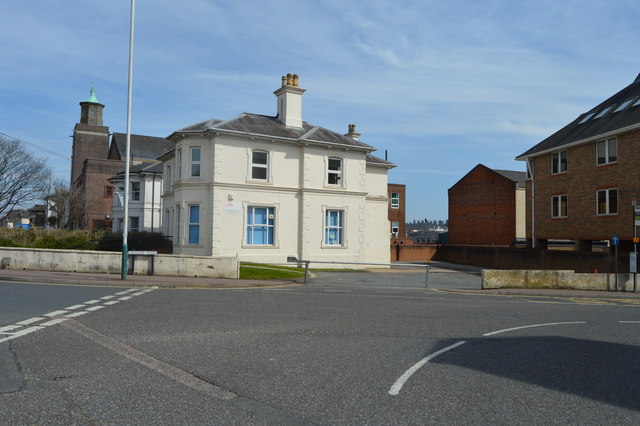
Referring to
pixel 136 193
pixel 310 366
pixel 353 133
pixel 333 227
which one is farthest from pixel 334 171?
pixel 310 366

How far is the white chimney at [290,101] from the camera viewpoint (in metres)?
31.5

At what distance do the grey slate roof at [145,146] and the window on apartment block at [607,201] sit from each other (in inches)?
2294

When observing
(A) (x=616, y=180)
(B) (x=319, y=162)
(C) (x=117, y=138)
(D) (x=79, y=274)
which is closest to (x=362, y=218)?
(B) (x=319, y=162)

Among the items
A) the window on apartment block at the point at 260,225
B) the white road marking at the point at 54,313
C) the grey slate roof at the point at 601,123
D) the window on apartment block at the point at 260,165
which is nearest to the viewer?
the white road marking at the point at 54,313

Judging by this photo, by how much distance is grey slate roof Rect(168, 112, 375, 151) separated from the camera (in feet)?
93.3

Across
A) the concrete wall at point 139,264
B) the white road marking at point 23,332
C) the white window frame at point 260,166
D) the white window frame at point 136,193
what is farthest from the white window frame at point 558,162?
the white window frame at point 136,193

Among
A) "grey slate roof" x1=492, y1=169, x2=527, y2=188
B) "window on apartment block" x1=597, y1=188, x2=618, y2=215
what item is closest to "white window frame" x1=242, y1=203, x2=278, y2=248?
"window on apartment block" x1=597, y1=188, x2=618, y2=215

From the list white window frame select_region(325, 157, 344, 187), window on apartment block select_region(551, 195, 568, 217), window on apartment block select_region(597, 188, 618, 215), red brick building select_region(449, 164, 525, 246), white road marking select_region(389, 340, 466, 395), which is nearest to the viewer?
white road marking select_region(389, 340, 466, 395)

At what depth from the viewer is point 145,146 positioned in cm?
7531

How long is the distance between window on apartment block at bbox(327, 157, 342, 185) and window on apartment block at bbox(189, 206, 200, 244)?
7.93 metres

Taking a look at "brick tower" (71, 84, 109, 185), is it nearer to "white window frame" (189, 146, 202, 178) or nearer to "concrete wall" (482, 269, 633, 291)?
"white window frame" (189, 146, 202, 178)

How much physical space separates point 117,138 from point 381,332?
257 feet

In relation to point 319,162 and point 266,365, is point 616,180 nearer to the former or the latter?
point 319,162

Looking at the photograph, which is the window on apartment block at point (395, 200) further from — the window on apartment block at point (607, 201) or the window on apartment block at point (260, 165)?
the window on apartment block at point (260, 165)
